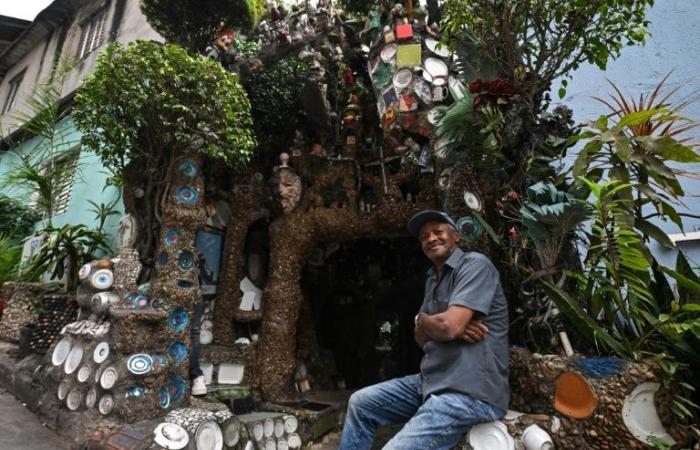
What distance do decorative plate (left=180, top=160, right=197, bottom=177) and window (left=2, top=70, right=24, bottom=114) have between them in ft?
43.3

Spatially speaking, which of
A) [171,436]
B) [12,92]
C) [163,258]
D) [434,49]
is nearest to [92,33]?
[12,92]

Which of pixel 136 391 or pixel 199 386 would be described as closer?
pixel 136 391

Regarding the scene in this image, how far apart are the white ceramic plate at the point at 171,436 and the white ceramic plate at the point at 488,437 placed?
92.4 inches

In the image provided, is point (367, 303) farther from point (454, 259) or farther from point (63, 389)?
point (454, 259)

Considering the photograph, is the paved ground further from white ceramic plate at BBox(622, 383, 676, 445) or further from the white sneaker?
white ceramic plate at BBox(622, 383, 676, 445)

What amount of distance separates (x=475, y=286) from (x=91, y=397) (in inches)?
152

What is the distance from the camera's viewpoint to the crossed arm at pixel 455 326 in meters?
2.27

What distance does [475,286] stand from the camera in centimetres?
237

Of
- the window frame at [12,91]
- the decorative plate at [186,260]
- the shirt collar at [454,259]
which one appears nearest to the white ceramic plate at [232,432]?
the decorative plate at [186,260]

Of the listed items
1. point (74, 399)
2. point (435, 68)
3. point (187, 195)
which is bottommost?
point (74, 399)

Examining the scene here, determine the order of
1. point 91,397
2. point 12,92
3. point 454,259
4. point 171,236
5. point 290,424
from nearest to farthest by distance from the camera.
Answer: point 454,259, point 91,397, point 290,424, point 171,236, point 12,92

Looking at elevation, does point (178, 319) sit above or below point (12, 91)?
below

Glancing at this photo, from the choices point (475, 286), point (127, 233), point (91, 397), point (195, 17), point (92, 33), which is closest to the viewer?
point (475, 286)

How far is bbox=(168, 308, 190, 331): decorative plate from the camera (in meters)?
4.75
